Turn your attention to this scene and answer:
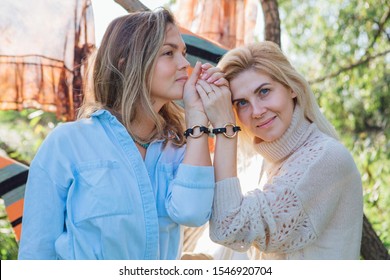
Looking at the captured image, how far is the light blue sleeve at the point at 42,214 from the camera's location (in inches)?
71.4

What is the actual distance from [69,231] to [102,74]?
512 millimetres

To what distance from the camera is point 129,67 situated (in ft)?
6.43

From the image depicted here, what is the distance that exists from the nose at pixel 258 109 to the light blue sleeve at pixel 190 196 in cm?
29

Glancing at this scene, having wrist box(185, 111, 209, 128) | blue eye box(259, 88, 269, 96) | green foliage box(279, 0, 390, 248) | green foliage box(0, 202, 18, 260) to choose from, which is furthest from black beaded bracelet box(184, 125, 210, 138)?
green foliage box(279, 0, 390, 248)

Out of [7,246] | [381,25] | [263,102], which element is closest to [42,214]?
[263,102]

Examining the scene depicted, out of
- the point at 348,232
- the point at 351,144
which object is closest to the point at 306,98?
the point at 348,232

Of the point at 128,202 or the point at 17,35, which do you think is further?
the point at 17,35

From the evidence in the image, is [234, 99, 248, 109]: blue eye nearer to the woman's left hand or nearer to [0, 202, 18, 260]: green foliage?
the woman's left hand

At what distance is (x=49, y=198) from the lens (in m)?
1.81

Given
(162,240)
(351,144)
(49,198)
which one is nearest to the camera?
(49,198)

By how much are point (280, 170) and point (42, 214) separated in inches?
30.9

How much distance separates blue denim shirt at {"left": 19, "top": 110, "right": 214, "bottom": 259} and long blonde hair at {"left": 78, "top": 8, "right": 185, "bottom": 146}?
0.33 feet

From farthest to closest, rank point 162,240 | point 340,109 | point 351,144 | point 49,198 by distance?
point 340,109 < point 351,144 < point 162,240 < point 49,198
